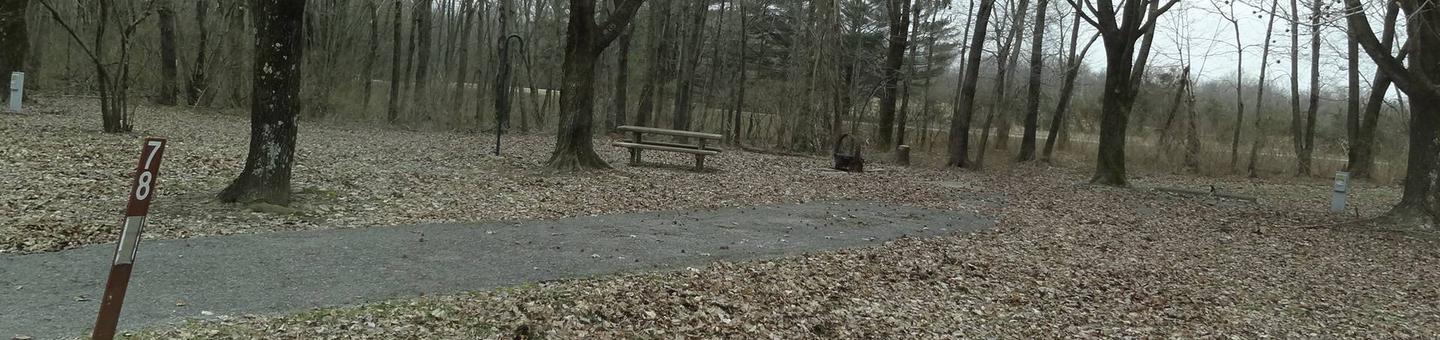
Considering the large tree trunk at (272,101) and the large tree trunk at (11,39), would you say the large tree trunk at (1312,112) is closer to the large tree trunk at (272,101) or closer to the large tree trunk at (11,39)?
the large tree trunk at (272,101)

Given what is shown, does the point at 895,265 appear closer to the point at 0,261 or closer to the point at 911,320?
the point at 911,320

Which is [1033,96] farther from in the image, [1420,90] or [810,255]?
[810,255]

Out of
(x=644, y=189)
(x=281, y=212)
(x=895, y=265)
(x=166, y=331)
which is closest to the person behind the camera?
(x=166, y=331)

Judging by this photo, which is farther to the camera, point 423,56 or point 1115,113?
point 423,56

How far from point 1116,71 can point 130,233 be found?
1557cm

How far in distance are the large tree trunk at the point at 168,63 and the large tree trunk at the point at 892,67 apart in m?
17.3

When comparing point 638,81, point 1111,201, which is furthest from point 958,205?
point 638,81

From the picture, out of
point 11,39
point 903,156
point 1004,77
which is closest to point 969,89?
point 903,156

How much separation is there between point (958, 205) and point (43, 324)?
398 inches

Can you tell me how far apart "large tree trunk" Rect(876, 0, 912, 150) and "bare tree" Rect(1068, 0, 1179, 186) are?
307 inches

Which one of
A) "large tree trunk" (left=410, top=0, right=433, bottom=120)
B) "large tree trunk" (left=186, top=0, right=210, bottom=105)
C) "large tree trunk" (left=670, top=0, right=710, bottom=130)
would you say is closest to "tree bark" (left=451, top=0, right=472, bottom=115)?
"large tree trunk" (left=410, top=0, right=433, bottom=120)

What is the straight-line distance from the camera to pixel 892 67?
23.9 metres

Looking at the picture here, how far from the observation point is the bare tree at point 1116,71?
15.4 meters

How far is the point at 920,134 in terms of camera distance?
2744 cm
